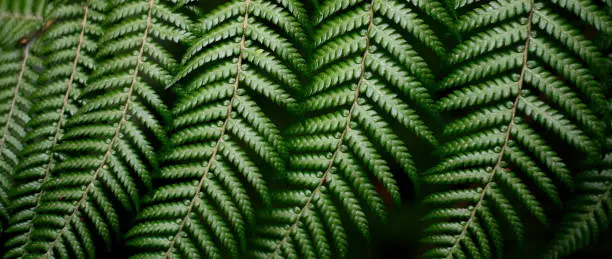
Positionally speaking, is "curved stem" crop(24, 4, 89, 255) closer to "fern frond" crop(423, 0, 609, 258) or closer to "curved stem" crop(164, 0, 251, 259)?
"curved stem" crop(164, 0, 251, 259)

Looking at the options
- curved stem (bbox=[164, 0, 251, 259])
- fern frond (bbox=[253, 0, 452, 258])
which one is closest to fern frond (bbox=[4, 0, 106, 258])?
curved stem (bbox=[164, 0, 251, 259])

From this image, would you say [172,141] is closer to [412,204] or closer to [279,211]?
[279,211]

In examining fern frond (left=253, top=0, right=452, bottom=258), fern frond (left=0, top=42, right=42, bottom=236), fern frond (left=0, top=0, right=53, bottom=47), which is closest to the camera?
fern frond (left=253, top=0, right=452, bottom=258)

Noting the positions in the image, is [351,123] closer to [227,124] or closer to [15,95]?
[227,124]

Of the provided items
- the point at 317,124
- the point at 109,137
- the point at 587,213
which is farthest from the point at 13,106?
the point at 587,213

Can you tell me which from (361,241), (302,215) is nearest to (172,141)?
(302,215)

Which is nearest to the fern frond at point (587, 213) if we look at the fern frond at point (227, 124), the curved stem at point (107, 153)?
the fern frond at point (227, 124)
